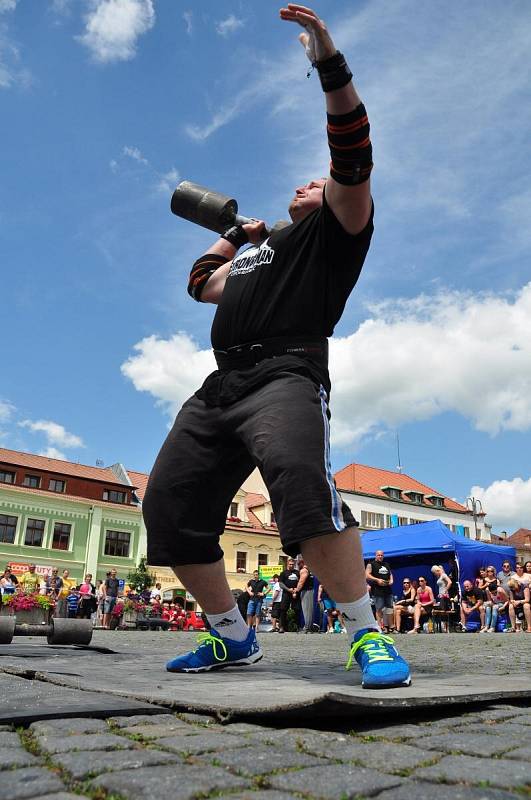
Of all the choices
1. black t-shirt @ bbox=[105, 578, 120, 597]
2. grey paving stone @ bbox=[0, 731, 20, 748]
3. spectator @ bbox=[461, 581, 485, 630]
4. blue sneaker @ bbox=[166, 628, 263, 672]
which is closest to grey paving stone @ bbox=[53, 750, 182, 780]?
grey paving stone @ bbox=[0, 731, 20, 748]

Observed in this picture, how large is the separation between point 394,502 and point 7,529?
29.1 m

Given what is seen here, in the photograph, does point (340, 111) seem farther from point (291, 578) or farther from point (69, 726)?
point (291, 578)

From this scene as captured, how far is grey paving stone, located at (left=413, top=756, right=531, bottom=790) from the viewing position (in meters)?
1.24

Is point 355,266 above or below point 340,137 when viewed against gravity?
below

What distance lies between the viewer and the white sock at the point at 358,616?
254 cm

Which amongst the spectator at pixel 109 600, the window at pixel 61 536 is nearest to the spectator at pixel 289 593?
the spectator at pixel 109 600

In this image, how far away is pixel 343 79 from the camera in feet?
8.50

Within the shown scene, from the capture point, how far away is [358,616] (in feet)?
8.37

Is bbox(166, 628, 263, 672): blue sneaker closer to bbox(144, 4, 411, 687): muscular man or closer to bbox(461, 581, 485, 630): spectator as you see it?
bbox(144, 4, 411, 687): muscular man

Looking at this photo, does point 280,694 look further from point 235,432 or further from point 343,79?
point 343,79

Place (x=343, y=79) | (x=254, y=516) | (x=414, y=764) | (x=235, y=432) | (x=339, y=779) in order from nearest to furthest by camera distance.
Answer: (x=339, y=779) < (x=414, y=764) < (x=343, y=79) < (x=235, y=432) < (x=254, y=516)

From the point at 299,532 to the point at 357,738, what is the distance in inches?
33.1

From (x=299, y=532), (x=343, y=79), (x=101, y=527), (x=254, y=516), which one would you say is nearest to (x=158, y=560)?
(x=299, y=532)

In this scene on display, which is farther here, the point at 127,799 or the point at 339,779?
the point at 339,779
